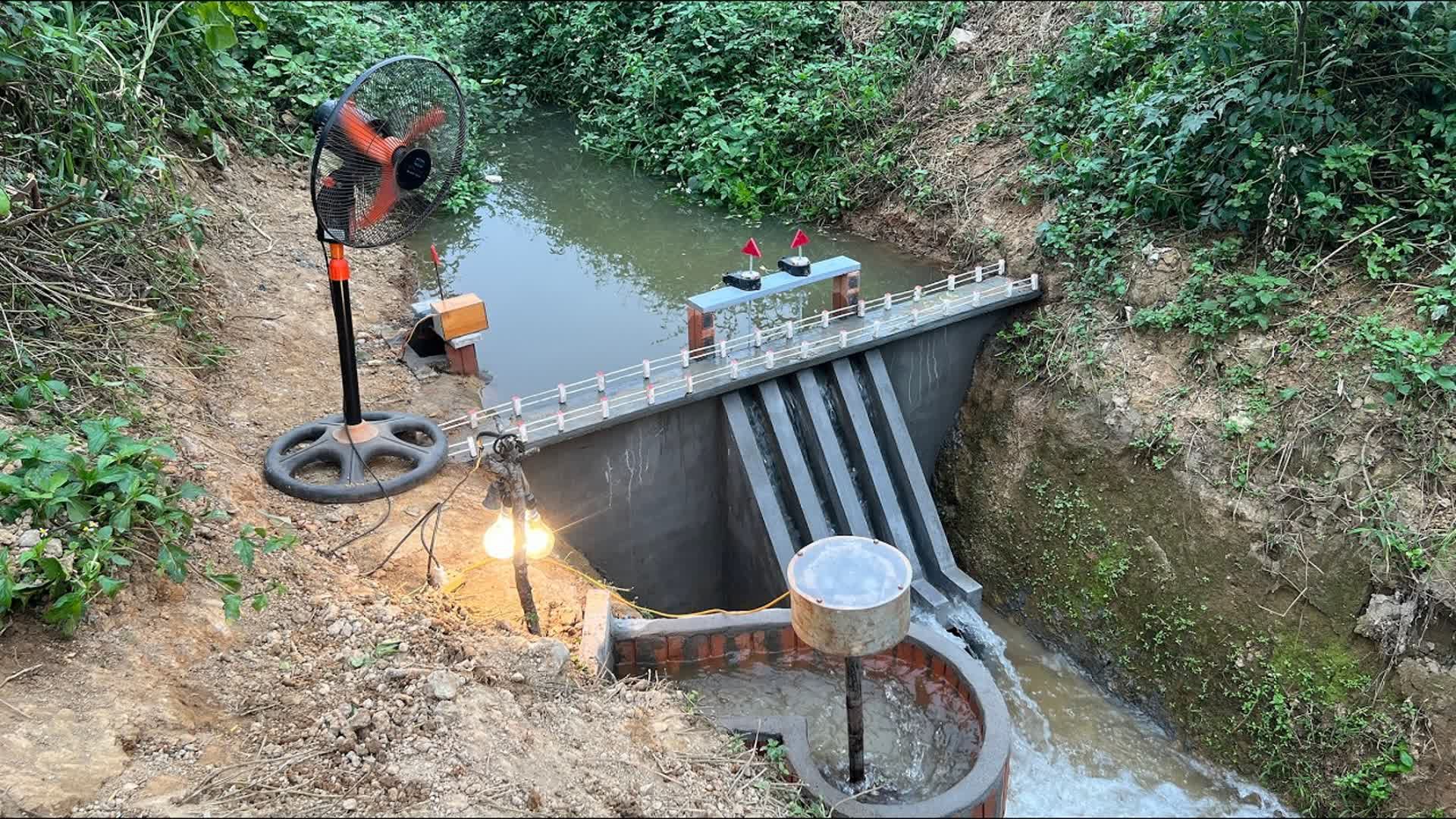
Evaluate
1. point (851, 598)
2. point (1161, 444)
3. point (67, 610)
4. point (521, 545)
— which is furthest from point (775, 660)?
point (1161, 444)

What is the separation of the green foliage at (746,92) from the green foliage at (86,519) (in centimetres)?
1003

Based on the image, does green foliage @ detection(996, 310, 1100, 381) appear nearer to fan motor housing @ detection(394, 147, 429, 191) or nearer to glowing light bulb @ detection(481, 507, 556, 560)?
glowing light bulb @ detection(481, 507, 556, 560)

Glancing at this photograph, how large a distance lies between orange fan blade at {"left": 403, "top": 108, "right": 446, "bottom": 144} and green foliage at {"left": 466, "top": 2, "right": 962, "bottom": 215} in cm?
805

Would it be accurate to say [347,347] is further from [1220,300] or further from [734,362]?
[1220,300]

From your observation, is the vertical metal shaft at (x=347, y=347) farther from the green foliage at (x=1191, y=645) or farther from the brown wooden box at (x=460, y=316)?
the green foliage at (x=1191, y=645)

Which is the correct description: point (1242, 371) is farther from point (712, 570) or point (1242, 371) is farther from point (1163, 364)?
point (712, 570)

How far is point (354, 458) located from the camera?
7.16 metres

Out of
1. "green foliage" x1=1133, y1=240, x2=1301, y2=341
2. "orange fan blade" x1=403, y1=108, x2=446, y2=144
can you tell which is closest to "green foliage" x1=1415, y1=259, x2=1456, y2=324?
"green foliage" x1=1133, y1=240, x2=1301, y2=341

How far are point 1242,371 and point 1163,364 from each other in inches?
28.6

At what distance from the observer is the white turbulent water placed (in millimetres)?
7598

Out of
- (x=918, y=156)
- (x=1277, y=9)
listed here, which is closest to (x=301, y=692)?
(x=1277, y=9)

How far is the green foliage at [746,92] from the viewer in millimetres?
13969

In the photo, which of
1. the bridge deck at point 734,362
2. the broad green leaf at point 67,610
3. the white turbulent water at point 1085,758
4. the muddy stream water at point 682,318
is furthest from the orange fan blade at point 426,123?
the white turbulent water at point 1085,758

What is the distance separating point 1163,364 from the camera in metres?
9.05
